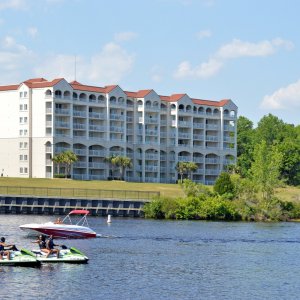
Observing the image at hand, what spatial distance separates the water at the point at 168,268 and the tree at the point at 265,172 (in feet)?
92.9

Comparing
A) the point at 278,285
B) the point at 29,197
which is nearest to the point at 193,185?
the point at 29,197

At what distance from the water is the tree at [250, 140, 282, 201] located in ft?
92.9

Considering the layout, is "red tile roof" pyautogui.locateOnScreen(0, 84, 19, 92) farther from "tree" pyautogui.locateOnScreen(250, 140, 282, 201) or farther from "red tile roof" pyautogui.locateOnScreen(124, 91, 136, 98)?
"tree" pyautogui.locateOnScreen(250, 140, 282, 201)

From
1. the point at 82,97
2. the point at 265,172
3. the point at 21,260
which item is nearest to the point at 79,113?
the point at 82,97

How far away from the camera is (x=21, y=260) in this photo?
69375mm

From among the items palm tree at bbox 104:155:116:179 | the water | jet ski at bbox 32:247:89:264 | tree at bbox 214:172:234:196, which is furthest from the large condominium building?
jet ski at bbox 32:247:89:264

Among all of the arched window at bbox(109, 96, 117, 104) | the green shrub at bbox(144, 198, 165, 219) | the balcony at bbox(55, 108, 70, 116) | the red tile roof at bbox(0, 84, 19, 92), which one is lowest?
the green shrub at bbox(144, 198, 165, 219)

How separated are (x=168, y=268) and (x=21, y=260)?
39.9ft

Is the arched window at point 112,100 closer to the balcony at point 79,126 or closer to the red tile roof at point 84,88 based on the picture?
the red tile roof at point 84,88

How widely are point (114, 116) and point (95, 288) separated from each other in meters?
126

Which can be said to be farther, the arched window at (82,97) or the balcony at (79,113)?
the arched window at (82,97)

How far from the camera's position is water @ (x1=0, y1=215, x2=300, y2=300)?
60406 mm

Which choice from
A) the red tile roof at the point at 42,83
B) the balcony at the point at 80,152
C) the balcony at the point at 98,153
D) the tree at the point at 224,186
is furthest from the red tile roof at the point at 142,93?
the tree at the point at 224,186

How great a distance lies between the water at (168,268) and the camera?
6041 cm
